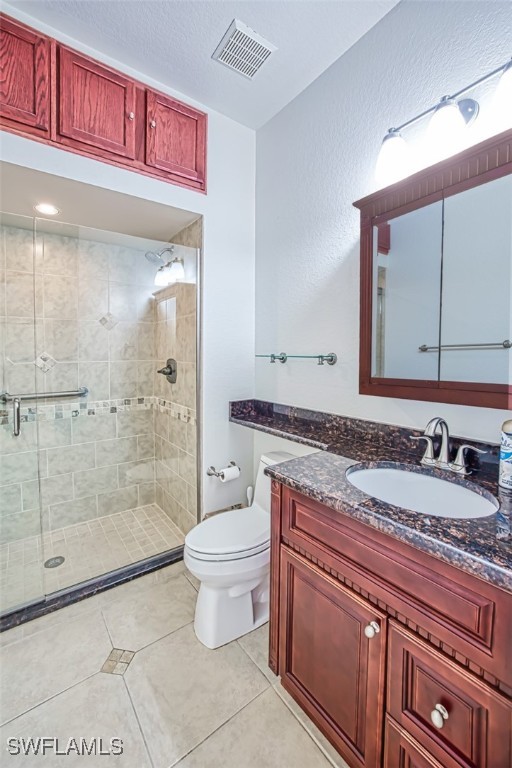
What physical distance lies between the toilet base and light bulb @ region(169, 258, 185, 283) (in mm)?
1780

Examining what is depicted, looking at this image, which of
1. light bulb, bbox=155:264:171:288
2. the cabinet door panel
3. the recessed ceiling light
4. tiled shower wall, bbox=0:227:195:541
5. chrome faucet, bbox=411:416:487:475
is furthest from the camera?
light bulb, bbox=155:264:171:288

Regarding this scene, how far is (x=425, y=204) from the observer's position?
4.00ft

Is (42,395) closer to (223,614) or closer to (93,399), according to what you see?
(93,399)

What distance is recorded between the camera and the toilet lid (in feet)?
4.74

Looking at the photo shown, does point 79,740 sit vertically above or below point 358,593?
below

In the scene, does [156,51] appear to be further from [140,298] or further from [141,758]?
[141,758]

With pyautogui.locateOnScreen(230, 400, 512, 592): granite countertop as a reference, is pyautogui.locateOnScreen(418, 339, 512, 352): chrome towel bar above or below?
above

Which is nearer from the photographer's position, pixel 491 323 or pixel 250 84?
pixel 491 323

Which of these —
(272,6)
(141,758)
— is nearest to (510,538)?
(141,758)

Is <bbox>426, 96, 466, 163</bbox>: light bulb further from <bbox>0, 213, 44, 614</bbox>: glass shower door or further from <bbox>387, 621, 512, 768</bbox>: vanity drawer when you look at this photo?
<bbox>0, 213, 44, 614</bbox>: glass shower door

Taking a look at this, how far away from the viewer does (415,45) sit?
4.37 ft

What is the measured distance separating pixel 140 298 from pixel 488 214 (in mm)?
2036

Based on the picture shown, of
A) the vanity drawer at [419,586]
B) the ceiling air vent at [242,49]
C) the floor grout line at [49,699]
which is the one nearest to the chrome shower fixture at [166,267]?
the ceiling air vent at [242,49]

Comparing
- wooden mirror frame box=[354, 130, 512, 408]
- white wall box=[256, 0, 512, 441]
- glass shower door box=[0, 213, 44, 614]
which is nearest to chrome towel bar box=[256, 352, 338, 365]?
white wall box=[256, 0, 512, 441]
